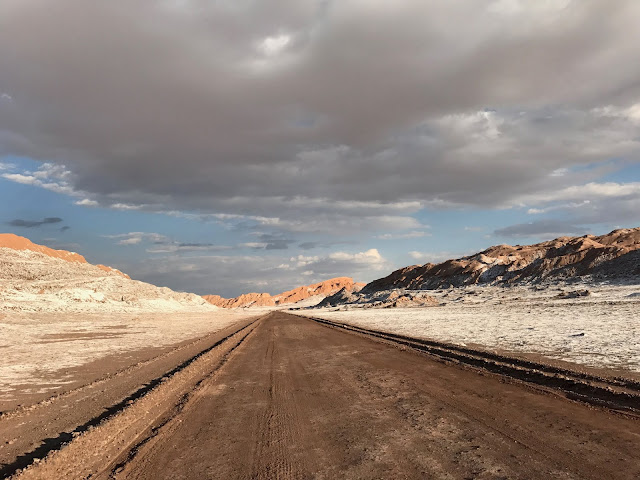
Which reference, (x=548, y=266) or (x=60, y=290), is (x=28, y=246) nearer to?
(x=60, y=290)

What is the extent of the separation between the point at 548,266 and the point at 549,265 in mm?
307

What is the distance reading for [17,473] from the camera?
4957 millimetres

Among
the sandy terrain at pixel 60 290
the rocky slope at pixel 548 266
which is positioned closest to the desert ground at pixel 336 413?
the sandy terrain at pixel 60 290

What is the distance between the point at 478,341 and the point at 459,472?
13418mm

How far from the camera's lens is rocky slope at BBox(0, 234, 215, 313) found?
144 ft

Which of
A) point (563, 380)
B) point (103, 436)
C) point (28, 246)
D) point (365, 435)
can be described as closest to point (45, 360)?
point (103, 436)

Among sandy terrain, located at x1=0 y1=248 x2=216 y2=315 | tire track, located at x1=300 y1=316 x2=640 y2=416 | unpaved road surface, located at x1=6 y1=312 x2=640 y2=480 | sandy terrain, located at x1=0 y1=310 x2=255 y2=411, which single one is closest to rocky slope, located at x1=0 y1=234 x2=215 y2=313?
sandy terrain, located at x1=0 y1=248 x2=216 y2=315

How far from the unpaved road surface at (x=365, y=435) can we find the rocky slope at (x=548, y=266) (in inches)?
2200

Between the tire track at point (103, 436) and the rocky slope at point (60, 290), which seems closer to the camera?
the tire track at point (103, 436)

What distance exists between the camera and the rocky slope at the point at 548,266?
57.7m

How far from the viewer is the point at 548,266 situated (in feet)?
229

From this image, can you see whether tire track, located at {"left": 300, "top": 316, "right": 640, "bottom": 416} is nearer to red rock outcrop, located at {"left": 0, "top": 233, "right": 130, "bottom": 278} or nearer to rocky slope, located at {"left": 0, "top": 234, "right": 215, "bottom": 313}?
rocky slope, located at {"left": 0, "top": 234, "right": 215, "bottom": 313}

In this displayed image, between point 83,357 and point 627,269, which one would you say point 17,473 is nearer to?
point 83,357

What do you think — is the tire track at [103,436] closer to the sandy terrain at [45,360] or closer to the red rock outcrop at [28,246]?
the sandy terrain at [45,360]
